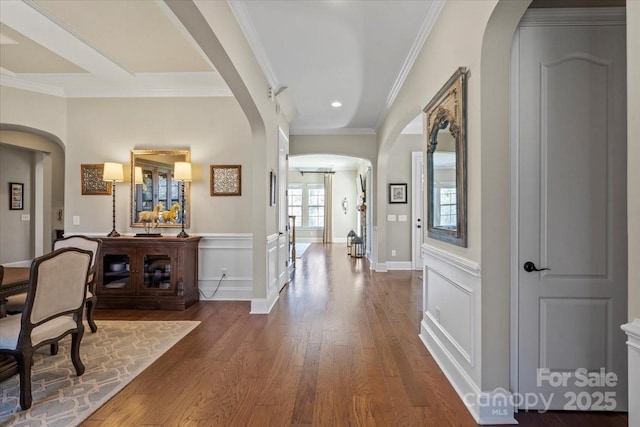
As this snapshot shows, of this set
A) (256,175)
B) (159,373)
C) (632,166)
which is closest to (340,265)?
(256,175)

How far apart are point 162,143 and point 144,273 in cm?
177

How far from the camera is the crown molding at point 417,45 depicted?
249 centimetres

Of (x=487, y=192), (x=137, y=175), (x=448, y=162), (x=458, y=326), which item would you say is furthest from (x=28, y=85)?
(x=458, y=326)

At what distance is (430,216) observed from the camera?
2781 mm

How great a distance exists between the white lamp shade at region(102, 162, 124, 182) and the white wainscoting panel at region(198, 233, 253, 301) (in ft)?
4.44

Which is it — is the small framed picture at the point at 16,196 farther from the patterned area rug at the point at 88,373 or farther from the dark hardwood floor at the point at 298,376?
the patterned area rug at the point at 88,373

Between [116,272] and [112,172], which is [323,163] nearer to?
[112,172]

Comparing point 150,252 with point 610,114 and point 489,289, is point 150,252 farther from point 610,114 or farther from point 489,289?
point 610,114

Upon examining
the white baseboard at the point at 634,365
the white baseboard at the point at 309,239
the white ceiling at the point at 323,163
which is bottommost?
the white baseboard at the point at 309,239

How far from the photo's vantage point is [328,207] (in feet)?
38.8

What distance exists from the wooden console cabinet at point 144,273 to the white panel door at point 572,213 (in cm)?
359

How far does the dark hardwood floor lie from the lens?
1.85 m

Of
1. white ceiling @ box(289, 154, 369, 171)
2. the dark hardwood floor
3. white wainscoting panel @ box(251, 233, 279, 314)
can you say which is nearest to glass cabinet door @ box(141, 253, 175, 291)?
the dark hardwood floor

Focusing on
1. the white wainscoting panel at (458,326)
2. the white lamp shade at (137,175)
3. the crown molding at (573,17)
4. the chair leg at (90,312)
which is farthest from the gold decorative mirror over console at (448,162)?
the white lamp shade at (137,175)
